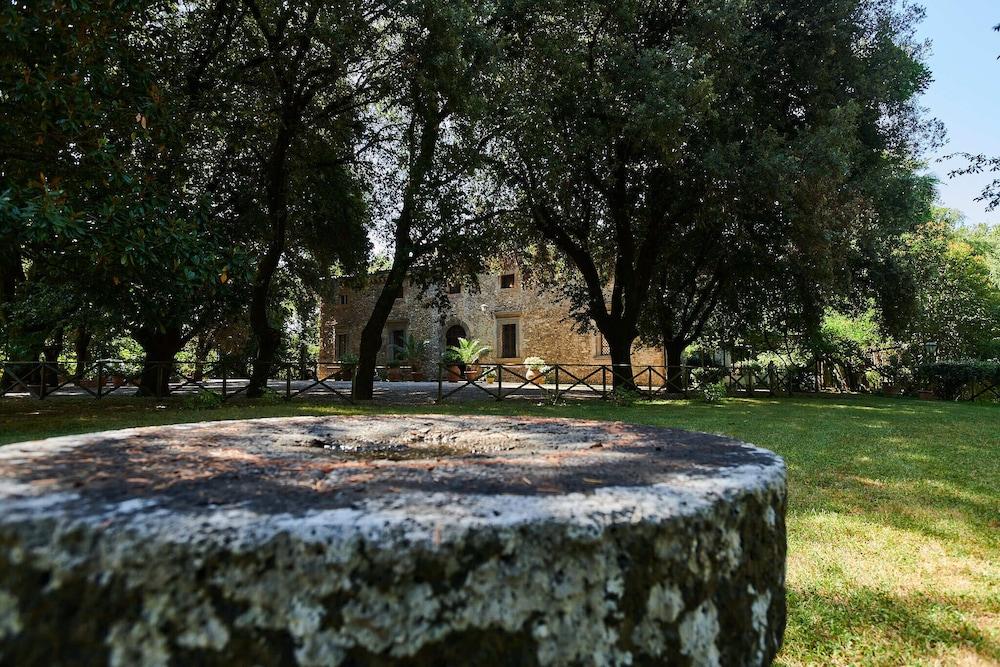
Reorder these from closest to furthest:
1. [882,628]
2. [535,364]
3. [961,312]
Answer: [882,628], [961,312], [535,364]

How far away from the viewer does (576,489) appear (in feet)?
4.01

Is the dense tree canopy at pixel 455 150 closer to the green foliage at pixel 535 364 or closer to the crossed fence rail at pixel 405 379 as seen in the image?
the crossed fence rail at pixel 405 379

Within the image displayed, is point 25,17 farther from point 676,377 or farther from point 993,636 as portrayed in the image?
point 676,377

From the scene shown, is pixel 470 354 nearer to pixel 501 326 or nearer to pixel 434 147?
pixel 501 326

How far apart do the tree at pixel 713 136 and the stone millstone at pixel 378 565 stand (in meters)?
9.60

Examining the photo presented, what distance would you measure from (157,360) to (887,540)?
16300mm

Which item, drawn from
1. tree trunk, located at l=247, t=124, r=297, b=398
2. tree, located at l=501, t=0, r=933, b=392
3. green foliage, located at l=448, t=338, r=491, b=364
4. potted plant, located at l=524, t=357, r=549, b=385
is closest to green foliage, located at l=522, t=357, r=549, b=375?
potted plant, located at l=524, t=357, r=549, b=385

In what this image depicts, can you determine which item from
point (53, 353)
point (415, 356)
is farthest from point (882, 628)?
point (415, 356)

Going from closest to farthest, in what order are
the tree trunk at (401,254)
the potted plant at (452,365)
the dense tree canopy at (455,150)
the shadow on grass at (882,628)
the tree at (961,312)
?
the shadow on grass at (882,628) < the dense tree canopy at (455,150) < the tree trunk at (401,254) < the tree at (961,312) < the potted plant at (452,365)

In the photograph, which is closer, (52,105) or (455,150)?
(52,105)

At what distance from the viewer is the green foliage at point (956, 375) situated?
53.8 ft

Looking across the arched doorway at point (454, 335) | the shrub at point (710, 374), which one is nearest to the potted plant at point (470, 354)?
the arched doorway at point (454, 335)

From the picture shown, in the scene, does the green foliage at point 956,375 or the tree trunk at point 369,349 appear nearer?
the tree trunk at point 369,349

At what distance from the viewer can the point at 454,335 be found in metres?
30.2
